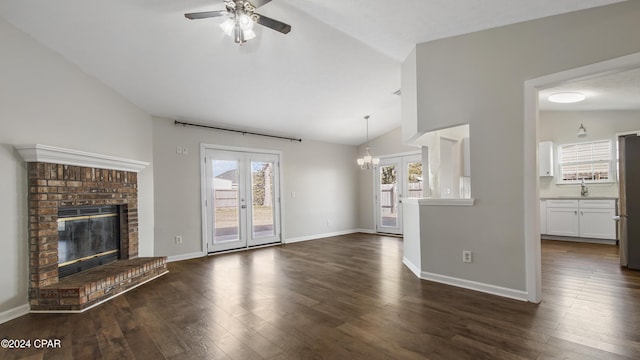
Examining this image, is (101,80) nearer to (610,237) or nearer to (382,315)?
(382,315)

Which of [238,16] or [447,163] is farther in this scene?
[447,163]

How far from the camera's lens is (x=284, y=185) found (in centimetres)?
694

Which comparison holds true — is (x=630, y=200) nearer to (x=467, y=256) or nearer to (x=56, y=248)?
(x=467, y=256)

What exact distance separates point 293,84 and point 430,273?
3.46m

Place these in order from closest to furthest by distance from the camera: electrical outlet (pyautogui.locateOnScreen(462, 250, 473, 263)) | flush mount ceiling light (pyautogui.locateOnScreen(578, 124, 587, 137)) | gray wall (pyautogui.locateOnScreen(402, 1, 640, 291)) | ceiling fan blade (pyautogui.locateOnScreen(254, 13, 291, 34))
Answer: ceiling fan blade (pyautogui.locateOnScreen(254, 13, 291, 34)), gray wall (pyautogui.locateOnScreen(402, 1, 640, 291)), electrical outlet (pyautogui.locateOnScreen(462, 250, 473, 263)), flush mount ceiling light (pyautogui.locateOnScreen(578, 124, 587, 137))

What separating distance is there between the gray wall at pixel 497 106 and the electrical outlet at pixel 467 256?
0.05 meters

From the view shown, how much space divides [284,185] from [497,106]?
15.6 ft

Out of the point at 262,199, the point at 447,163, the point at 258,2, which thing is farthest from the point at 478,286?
the point at 262,199

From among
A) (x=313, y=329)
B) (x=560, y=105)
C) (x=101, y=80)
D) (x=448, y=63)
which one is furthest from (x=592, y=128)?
(x=101, y=80)

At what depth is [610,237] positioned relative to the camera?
18.7 ft

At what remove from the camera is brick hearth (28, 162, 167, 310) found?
299 cm

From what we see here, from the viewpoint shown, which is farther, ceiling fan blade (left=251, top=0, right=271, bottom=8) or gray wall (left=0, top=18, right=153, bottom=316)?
gray wall (left=0, top=18, right=153, bottom=316)

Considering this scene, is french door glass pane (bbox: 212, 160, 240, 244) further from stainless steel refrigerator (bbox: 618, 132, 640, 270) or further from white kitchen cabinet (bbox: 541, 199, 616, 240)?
white kitchen cabinet (bbox: 541, 199, 616, 240)

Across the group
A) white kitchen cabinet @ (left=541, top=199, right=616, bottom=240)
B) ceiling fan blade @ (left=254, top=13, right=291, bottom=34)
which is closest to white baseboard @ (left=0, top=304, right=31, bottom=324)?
ceiling fan blade @ (left=254, top=13, right=291, bottom=34)
